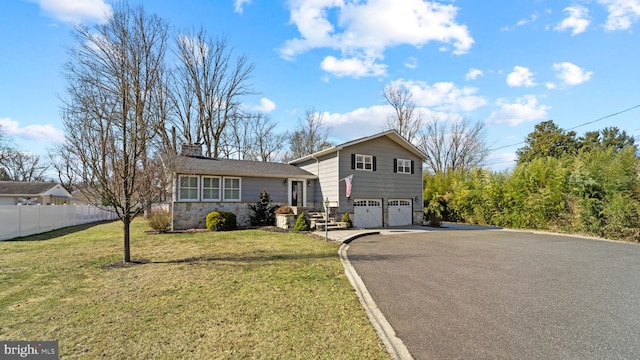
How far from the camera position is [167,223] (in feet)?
46.0

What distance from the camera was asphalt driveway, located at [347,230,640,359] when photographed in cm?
317

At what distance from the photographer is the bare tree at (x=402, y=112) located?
29781mm

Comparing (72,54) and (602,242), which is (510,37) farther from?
(72,54)

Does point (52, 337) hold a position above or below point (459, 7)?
below

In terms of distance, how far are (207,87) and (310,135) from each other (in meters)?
12.1

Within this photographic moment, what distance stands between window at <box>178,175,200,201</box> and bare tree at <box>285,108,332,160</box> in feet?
62.0

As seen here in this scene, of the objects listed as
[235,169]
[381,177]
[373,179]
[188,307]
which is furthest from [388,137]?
[188,307]

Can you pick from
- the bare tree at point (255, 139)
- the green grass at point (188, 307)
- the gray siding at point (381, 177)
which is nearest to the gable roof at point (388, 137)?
the gray siding at point (381, 177)

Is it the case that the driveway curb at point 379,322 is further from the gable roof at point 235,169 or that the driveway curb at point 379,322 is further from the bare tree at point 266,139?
the bare tree at point 266,139

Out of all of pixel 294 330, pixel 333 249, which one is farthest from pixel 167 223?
pixel 294 330

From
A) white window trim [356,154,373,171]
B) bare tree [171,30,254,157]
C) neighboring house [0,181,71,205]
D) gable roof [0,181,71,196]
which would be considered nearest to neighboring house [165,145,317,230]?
white window trim [356,154,373,171]

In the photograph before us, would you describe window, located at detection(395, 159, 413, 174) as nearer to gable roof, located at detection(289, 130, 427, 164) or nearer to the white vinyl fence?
gable roof, located at detection(289, 130, 427, 164)

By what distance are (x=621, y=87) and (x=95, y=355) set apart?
20.0 metres

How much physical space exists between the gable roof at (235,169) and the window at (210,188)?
1.54ft
